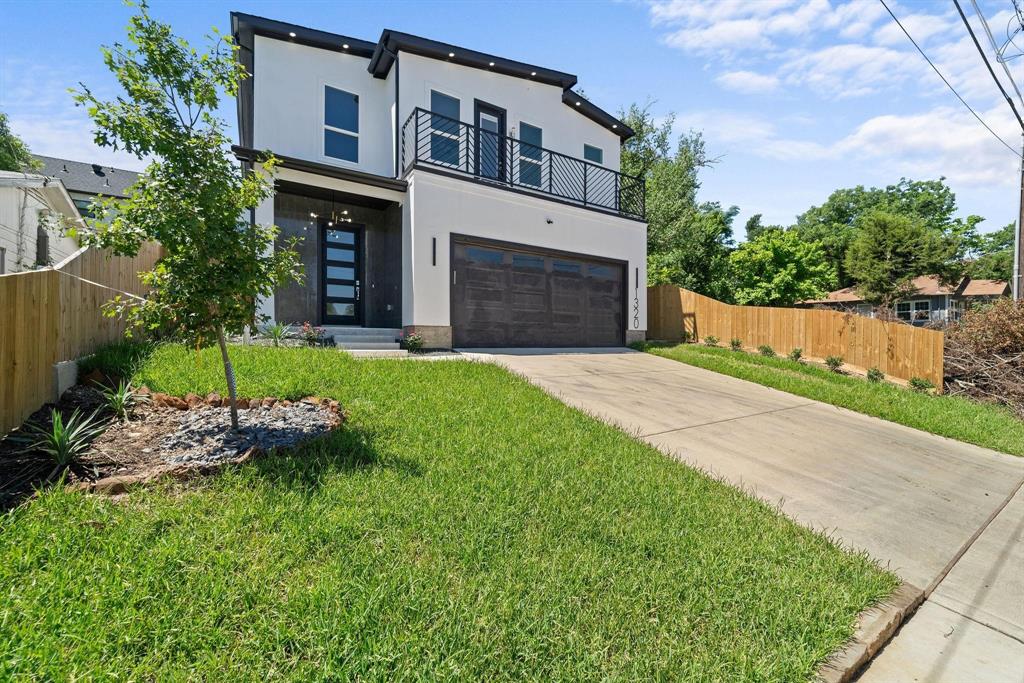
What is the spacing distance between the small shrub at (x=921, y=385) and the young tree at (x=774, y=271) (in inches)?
476

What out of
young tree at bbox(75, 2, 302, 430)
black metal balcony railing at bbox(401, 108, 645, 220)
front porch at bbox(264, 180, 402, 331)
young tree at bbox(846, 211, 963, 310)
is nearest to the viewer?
young tree at bbox(75, 2, 302, 430)

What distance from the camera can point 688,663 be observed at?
1899mm

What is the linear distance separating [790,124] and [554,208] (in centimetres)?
513

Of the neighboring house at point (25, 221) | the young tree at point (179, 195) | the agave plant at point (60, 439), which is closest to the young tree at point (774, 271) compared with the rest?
the young tree at point (179, 195)

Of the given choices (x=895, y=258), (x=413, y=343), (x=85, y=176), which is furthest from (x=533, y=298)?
(x=85, y=176)

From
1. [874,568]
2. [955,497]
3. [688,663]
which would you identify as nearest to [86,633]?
[688,663]

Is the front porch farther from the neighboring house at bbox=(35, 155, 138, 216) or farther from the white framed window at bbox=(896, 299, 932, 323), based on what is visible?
the white framed window at bbox=(896, 299, 932, 323)

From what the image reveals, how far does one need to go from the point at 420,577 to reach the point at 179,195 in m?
3.43

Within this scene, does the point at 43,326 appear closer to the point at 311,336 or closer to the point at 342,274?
the point at 311,336

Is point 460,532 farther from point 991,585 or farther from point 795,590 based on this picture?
point 991,585

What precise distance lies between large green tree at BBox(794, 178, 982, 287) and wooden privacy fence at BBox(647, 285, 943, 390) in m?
22.8

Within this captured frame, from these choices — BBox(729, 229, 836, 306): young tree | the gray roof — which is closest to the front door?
BBox(729, 229, 836, 306): young tree

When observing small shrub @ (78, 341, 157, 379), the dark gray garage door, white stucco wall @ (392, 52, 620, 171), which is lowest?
small shrub @ (78, 341, 157, 379)

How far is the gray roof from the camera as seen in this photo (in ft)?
95.2
